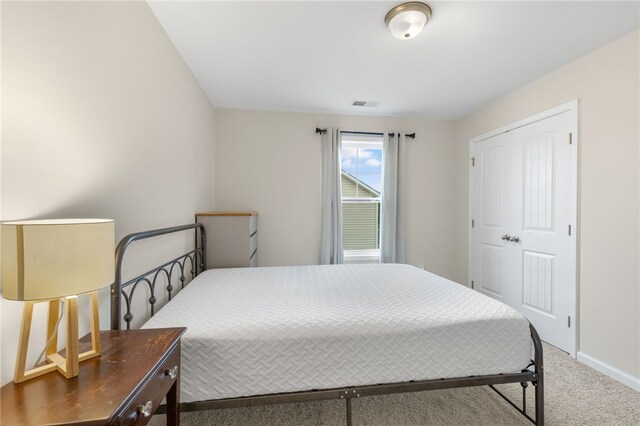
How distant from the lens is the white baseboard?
1837 mm

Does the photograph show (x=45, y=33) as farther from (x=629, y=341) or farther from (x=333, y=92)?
(x=629, y=341)

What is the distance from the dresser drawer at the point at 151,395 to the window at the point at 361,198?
2.84 metres

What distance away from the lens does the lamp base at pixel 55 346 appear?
0.74 metres

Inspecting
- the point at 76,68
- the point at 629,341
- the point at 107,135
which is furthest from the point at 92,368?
the point at 629,341

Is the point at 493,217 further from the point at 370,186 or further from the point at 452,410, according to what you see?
the point at 452,410

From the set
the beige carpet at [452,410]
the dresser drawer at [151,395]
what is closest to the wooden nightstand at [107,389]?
the dresser drawer at [151,395]

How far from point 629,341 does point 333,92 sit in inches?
124

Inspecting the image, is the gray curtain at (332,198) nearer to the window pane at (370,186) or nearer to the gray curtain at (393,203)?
the window pane at (370,186)

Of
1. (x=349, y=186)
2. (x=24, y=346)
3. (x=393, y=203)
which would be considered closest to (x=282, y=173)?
(x=349, y=186)

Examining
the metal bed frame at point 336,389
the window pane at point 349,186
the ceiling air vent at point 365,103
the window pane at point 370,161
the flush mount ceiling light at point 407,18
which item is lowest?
the metal bed frame at point 336,389

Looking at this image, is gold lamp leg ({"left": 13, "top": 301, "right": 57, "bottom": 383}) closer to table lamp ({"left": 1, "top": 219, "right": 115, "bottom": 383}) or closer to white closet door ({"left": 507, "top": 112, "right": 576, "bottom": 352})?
table lamp ({"left": 1, "top": 219, "right": 115, "bottom": 383})

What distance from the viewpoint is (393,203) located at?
11.8 ft

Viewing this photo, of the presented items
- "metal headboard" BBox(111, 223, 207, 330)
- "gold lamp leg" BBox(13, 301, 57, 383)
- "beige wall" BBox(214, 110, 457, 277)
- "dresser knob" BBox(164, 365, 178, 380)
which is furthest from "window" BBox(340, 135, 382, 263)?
"gold lamp leg" BBox(13, 301, 57, 383)

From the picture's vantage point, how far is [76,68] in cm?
108
